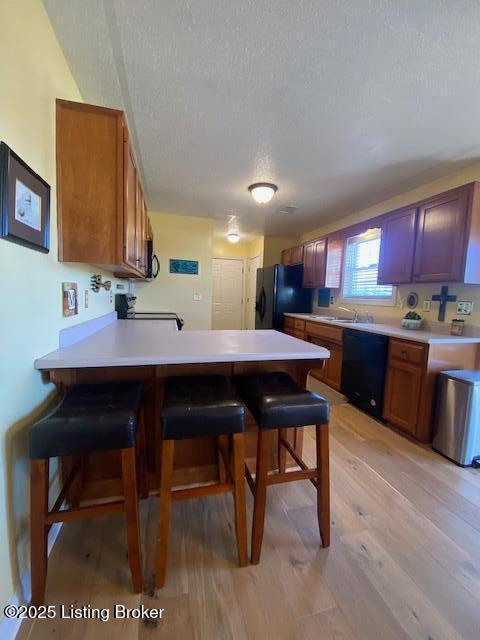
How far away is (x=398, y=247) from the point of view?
9.11 feet

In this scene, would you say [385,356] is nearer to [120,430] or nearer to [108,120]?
[120,430]

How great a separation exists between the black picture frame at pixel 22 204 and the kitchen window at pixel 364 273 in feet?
10.8

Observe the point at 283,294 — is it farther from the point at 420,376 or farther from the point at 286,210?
the point at 420,376

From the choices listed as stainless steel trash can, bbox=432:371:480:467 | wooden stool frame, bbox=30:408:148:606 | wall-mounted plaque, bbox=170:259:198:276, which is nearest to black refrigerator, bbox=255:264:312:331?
wall-mounted plaque, bbox=170:259:198:276

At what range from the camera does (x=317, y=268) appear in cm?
418

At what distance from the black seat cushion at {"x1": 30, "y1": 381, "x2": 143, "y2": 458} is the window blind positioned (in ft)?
10.7

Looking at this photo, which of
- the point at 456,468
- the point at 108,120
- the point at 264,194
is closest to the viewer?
the point at 108,120

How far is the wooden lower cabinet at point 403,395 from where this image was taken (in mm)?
2242

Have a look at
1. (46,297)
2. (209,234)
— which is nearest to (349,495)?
(46,297)

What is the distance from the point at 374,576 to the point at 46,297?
1.91 m

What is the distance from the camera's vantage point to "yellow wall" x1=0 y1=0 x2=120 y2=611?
93cm

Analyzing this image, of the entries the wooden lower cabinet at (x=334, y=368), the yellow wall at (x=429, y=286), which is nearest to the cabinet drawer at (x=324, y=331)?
the wooden lower cabinet at (x=334, y=368)

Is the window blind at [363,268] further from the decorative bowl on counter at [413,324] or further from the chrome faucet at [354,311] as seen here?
the decorative bowl on counter at [413,324]

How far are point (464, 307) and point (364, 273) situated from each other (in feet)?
4.43
